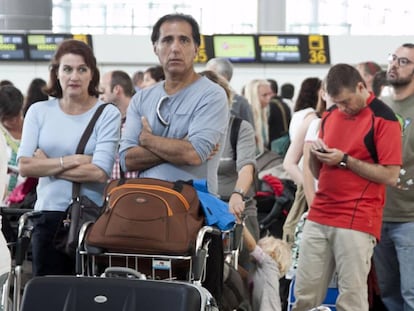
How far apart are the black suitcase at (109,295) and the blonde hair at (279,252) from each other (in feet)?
7.65

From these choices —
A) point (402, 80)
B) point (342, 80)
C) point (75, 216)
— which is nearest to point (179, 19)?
point (75, 216)

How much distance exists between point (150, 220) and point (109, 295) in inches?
24.4

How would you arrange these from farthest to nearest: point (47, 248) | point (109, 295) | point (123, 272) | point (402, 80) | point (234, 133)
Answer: point (234, 133) < point (402, 80) < point (47, 248) < point (123, 272) < point (109, 295)

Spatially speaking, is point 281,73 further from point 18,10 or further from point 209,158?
point 209,158

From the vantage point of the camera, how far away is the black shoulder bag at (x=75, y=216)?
5125mm

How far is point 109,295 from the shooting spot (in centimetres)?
402

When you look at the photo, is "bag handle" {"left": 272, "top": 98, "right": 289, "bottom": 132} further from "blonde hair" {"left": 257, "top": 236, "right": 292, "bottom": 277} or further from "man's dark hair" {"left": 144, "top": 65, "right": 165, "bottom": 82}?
"blonde hair" {"left": 257, "top": 236, "right": 292, "bottom": 277}

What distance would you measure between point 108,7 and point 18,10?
14.3 metres

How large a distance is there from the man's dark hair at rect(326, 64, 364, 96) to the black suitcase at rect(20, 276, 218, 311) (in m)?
2.26

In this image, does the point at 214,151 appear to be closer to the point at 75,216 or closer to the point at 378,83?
the point at 75,216

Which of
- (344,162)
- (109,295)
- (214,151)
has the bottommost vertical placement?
(109,295)

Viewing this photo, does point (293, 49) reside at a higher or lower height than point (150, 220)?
higher

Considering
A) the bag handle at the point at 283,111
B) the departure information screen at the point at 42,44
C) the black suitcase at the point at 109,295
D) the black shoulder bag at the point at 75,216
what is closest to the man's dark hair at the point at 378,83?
the bag handle at the point at 283,111

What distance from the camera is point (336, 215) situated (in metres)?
6.16
